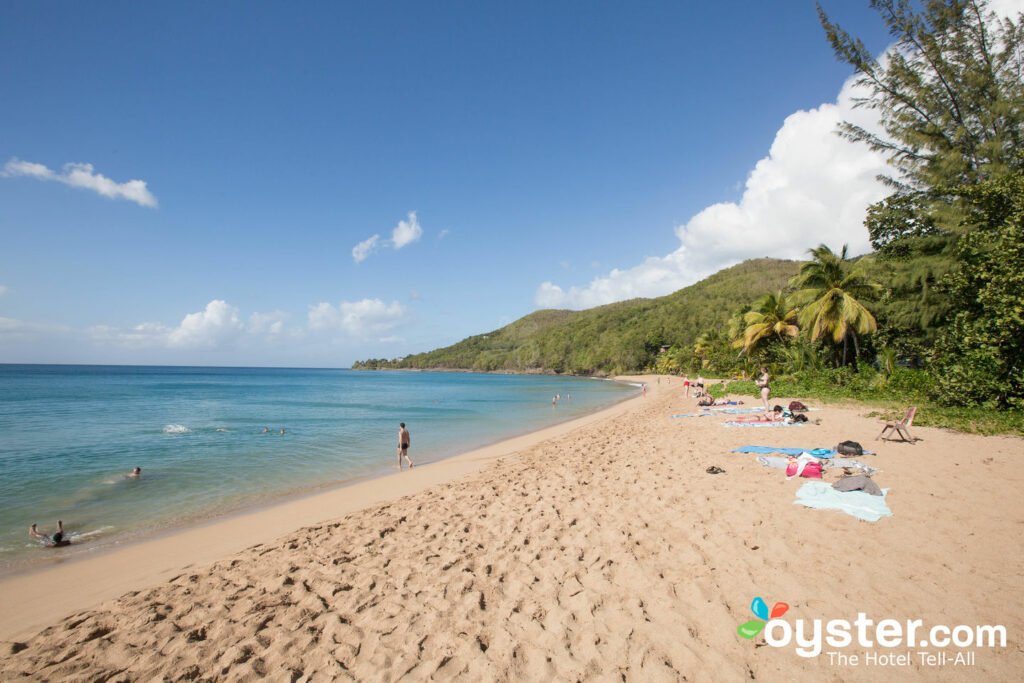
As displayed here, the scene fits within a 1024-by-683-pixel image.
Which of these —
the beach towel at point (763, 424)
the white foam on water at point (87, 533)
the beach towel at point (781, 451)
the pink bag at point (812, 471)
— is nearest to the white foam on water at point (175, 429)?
the white foam on water at point (87, 533)

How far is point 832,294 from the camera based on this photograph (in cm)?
2189

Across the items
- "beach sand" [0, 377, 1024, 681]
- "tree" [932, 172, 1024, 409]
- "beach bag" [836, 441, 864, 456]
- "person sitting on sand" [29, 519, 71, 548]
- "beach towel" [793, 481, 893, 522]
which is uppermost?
"tree" [932, 172, 1024, 409]

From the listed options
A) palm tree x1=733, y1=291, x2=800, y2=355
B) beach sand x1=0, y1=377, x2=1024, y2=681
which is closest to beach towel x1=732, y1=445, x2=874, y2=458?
beach sand x1=0, y1=377, x2=1024, y2=681

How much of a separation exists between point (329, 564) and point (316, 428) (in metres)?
18.5

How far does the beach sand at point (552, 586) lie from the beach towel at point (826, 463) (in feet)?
1.41

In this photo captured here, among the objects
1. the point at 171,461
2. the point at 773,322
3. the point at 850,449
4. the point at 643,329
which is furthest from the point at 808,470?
the point at 643,329

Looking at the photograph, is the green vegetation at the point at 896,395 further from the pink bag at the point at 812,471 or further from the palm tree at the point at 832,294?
the pink bag at the point at 812,471

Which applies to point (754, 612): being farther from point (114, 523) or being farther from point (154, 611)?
point (114, 523)

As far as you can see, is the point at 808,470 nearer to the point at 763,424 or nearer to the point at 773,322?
the point at 763,424

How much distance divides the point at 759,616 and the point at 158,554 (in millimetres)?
8125

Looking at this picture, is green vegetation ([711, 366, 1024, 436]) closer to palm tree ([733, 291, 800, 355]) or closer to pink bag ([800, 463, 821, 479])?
palm tree ([733, 291, 800, 355])

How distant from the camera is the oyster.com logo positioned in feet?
11.0

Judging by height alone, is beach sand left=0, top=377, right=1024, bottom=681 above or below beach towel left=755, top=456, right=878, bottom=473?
below

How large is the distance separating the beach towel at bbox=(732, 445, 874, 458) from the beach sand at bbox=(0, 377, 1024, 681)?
99 centimetres
